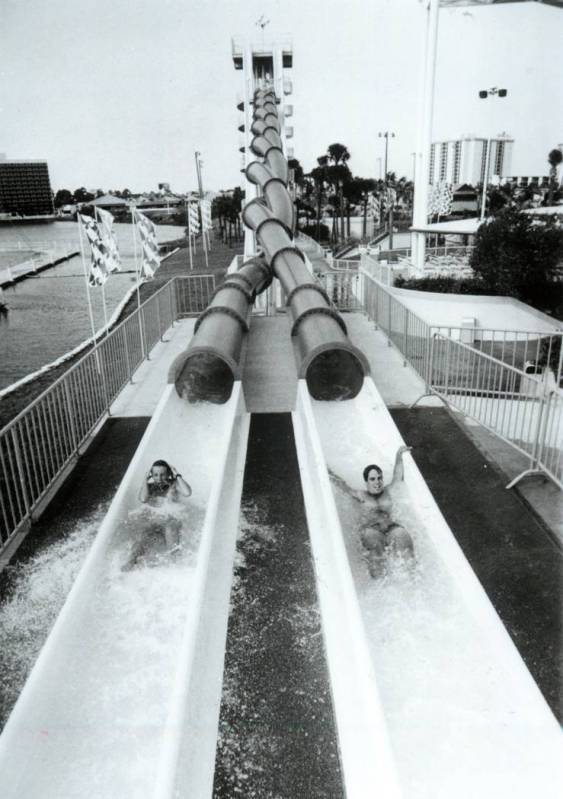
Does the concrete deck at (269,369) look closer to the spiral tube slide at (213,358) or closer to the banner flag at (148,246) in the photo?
the spiral tube slide at (213,358)

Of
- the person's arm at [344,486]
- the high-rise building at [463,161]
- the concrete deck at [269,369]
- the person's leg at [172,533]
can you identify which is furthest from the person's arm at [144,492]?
the high-rise building at [463,161]

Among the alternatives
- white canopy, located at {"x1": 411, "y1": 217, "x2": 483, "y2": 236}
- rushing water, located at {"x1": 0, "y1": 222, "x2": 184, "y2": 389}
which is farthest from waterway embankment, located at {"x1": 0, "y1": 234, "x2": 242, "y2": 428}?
white canopy, located at {"x1": 411, "y1": 217, "x2": 483, "y2": 236}

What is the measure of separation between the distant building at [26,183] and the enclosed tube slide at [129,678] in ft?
172

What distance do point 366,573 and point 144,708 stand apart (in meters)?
2.18

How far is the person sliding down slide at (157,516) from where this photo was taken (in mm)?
5598

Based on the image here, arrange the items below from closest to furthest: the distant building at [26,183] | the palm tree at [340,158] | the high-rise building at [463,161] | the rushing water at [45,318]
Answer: the rushing water at [45,318] < the distant building at [26,183] < the palm tree at [340,158] < the high-rise building at [463,161]

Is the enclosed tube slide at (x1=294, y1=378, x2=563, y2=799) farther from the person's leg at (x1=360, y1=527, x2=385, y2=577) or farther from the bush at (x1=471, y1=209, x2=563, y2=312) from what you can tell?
the bush at (x1=471, y1=209, x2=563, y2=312)

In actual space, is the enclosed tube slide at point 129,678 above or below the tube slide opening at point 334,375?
below

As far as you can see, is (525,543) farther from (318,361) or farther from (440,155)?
(440,155)

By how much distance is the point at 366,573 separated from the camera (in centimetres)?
542

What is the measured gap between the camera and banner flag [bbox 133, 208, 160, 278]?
12.4 m

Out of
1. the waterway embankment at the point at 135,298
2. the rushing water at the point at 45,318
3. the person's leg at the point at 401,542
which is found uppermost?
the person's leg at the point at 401,542

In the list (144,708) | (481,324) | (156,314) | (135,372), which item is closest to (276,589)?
(144,708)

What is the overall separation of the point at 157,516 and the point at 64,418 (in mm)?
2722
